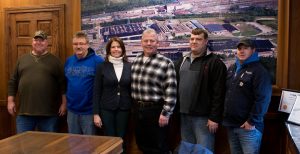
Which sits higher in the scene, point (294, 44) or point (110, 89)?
point (294, 44)

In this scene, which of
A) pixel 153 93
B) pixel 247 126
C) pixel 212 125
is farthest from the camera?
pixel 153 93

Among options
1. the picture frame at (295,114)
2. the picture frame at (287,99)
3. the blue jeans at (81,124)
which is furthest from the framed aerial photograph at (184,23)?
the blue jeans at (81,124)

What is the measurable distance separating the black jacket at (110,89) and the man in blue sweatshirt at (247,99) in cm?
92

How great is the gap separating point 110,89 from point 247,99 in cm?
124

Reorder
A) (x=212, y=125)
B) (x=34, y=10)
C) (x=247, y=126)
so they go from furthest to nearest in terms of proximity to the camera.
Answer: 1. (x=34, y=10)
2. (x=212, y=125)
3. (x=247, y=126)

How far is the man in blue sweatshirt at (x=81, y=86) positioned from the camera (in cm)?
342

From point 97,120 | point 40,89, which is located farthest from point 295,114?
point 40,89

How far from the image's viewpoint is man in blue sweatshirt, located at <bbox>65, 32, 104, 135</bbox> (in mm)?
3416

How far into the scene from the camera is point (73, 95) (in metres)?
3.44

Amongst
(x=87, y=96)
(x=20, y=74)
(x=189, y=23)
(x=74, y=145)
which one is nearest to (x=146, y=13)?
(x=189, y=23)

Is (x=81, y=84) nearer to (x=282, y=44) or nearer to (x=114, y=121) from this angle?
(x=114, y=121)

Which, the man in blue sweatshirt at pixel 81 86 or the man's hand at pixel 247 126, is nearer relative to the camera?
the man's hand at pixel 247 126

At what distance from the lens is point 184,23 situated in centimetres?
364

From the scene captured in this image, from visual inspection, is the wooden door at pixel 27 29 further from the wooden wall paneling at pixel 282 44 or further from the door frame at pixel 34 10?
the wooden wall paneling at pixel 282 44
